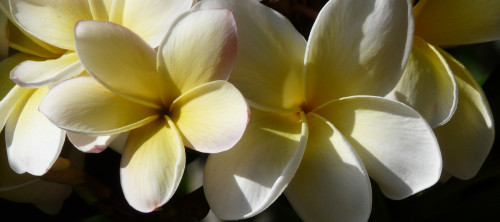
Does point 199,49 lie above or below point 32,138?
above

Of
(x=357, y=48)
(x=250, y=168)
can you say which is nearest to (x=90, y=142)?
(x=250, y=168)

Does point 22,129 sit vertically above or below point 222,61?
below

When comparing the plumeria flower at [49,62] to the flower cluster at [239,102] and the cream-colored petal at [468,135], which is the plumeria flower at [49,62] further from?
the cream-colored petal at [468,135]

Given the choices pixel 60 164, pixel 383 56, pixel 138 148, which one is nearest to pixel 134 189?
pixel 138 148

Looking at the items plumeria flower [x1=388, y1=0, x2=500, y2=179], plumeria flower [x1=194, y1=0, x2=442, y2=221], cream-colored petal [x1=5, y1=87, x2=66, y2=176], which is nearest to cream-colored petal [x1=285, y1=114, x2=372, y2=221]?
plumeria flower [x1=194, y1=0, x2=442, y2=221]

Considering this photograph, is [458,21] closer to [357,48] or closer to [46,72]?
[357,48]

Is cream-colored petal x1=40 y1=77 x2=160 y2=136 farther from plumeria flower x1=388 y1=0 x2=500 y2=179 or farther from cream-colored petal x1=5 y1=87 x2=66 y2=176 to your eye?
plumeria flower x1=388 y1=0 x2=500 y2=179

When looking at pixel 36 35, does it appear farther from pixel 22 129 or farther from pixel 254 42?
pixel 254 42
